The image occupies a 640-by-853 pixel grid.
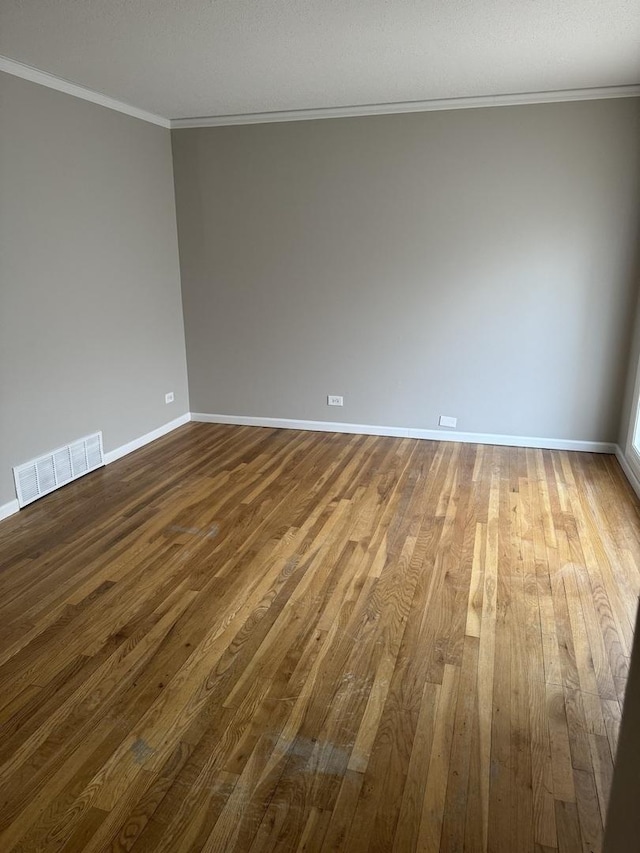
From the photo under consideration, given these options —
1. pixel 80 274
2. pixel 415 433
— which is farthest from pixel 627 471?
pixel 80 274

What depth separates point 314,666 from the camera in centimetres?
221

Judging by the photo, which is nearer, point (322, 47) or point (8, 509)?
point (322, 47)

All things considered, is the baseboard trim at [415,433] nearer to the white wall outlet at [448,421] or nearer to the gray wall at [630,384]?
the white wall outlet at [448,421]

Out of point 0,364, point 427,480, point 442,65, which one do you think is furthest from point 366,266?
point 0,364

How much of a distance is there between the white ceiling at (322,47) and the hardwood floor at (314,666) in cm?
270

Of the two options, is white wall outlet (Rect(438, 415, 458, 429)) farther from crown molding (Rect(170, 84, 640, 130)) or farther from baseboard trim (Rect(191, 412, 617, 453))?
crown molding (Rect(170, 84, 640, 130))

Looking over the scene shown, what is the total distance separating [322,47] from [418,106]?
1.49m

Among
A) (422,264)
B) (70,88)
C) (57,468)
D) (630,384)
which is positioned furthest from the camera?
(422,264)

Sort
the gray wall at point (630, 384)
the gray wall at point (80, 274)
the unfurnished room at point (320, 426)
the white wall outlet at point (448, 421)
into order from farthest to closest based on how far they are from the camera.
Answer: the white wall outlet at point (448, 421), the gray wall at point (630, 384), the gray wall at point (80, 274), the unfurnished room at point (320, 426)

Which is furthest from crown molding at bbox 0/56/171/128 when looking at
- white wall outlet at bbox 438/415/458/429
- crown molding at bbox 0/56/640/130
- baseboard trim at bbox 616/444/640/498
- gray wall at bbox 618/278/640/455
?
baseboard trim at bbox 616/444/640/498

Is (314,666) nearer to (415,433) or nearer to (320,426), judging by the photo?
(415,433)

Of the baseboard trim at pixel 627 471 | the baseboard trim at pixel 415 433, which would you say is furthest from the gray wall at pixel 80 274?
the baseboard trim at pixel 627 471

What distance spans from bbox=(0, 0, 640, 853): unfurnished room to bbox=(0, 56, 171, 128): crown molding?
2 centimetres

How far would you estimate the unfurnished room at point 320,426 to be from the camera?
1760mm
